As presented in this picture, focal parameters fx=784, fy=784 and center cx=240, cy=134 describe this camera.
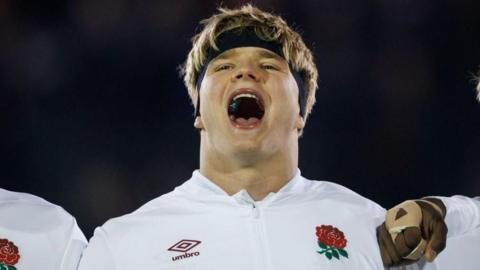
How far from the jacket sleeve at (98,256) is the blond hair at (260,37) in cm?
72

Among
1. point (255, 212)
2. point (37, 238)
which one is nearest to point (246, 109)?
point (255, 212)

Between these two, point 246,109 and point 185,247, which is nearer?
point 185,247

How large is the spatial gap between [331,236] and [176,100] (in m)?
2.08

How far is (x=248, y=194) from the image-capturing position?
2699 millimetres

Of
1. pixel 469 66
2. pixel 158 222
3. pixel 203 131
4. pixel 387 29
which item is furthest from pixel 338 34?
pixel 158 222

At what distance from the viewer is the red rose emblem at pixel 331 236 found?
8.20ft

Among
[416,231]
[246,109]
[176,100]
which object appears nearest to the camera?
[416,231]

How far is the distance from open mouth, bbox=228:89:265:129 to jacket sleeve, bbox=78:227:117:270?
61cm

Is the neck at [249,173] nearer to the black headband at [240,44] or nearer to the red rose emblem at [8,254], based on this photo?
the black headband at [240,44]

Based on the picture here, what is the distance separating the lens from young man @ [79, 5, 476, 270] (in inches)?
97.1

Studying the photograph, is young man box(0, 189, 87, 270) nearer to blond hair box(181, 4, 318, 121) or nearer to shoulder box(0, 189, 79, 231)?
shoulder box(0, 189, 79, 231)

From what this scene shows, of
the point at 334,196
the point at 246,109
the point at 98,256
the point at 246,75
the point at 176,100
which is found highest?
the point at 246,75

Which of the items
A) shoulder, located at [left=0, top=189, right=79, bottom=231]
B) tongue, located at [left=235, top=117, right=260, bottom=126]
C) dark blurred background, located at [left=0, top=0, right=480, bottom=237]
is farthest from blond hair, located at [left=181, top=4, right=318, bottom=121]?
dark blurred background, located at [left=0, top=0, right=480, bottom=237]

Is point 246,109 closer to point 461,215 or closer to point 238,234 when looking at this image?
point 238,234
